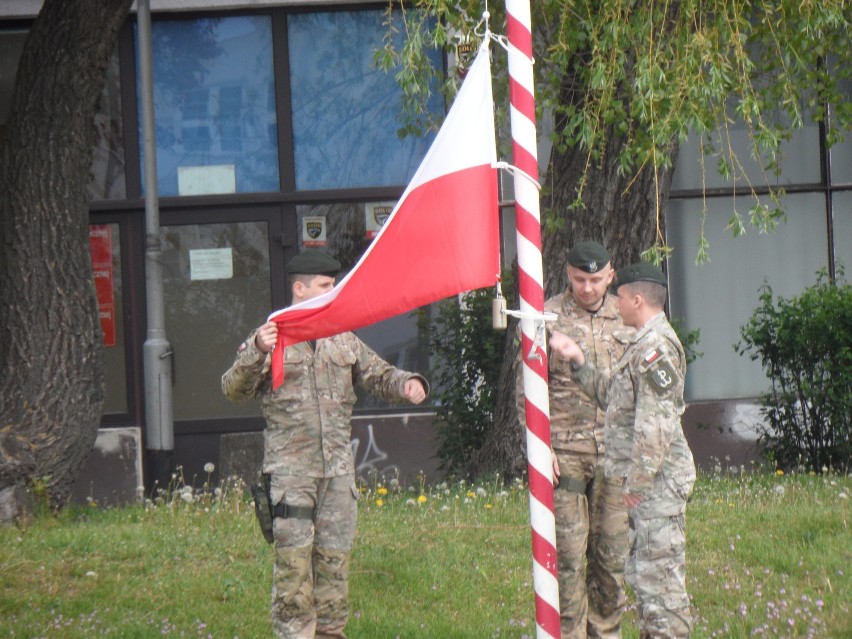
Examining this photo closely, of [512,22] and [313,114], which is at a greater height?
[313,114]

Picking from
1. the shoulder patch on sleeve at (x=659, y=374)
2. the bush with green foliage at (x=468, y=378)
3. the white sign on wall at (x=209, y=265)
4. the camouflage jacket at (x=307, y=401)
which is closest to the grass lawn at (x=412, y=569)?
the camouflage jacket at (x=307, y=401)

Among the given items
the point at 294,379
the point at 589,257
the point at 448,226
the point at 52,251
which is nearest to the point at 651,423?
the point at 589,257

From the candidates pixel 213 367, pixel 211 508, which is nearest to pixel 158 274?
pixel 213 367

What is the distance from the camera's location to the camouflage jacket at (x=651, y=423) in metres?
5.12

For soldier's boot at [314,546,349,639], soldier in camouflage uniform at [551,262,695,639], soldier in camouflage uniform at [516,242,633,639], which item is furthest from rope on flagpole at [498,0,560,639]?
soldier's boot at [314,546,349,639]

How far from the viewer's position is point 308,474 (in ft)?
18.7

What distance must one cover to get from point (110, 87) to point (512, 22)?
27.4 feet

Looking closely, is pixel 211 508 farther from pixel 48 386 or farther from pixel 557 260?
pixel 557 260

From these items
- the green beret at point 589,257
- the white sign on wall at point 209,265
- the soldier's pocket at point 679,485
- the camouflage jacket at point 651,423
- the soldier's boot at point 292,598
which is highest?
the white sign on wall at point 209,265

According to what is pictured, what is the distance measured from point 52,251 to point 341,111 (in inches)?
160

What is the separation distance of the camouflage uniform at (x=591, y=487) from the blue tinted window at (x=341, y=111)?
660cm

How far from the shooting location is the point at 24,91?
896 centimetres

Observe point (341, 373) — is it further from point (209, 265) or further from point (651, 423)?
point (209, 265)

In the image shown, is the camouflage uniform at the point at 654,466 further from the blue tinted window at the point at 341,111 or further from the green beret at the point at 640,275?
Result: the blue tinted window at the point at 341,111
